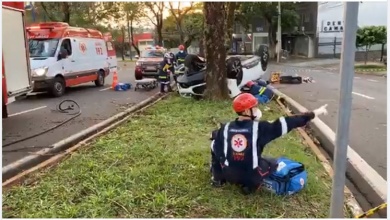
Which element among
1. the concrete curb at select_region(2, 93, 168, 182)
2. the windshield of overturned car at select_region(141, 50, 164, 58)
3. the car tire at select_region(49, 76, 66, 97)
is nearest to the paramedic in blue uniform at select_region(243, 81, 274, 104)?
the concrete curb at select_region(2, 93, 168, 182)

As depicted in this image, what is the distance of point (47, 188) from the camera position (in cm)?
435

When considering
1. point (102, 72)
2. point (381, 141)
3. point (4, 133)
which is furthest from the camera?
point (102, 72)

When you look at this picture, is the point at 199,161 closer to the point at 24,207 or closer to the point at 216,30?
the point at 24,207

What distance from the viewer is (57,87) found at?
13.1m

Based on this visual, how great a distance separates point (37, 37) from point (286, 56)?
31174 mm

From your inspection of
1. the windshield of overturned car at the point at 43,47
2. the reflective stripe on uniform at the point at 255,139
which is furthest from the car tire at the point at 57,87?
the reflective stripe on uniform at the point at 255,139

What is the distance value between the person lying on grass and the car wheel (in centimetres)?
986

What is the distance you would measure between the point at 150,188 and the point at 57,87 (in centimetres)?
978

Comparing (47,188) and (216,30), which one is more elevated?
(216,30)

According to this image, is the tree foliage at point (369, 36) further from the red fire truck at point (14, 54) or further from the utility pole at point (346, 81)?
the utility pole at point (346, 81)

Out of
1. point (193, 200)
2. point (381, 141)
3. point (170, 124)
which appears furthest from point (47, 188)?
point (381, 141)

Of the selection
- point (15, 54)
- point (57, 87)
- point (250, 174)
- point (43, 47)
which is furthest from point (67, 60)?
point (250, 174)

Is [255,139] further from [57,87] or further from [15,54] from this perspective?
[57,87]

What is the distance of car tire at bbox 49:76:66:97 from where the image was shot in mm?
12867
